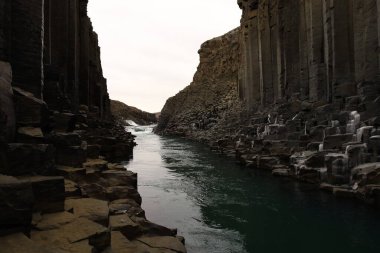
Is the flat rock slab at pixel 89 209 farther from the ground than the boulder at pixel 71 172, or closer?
closer

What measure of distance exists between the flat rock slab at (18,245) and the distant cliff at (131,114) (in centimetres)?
12533

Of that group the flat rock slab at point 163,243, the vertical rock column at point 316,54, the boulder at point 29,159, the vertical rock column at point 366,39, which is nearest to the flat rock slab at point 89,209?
the boulder at point 29,159

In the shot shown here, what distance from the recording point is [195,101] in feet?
227

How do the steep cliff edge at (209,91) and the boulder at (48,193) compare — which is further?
the steep cliff edge at (209,91)

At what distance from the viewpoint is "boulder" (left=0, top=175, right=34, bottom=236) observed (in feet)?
13.2

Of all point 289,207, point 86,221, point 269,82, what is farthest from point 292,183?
point 269,82

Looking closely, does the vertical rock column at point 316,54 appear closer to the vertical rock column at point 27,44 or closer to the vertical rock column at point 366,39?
the vertical rock column at point 366,39

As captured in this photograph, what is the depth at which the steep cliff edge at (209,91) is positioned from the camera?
58.3m

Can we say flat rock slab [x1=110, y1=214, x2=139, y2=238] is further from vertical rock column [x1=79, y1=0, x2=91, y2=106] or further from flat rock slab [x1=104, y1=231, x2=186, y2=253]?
vertical rock column [x1=79, y1=0, x2=91, y2=106]

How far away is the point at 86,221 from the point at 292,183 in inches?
430

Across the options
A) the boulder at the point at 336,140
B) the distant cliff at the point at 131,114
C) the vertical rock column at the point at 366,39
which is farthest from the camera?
the distant cliff at the point at 131,114

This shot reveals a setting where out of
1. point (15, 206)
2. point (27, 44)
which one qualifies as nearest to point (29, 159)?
point (15, 206)

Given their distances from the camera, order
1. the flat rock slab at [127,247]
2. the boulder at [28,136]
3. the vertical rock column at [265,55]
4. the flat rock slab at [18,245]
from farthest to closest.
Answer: the vertical rock column at [265,55] < the boulder at [28,136] < the flat rock slab at [127,247] < the flat rock slab at [18,245]

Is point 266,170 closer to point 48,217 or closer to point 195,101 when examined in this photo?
point 48,217
